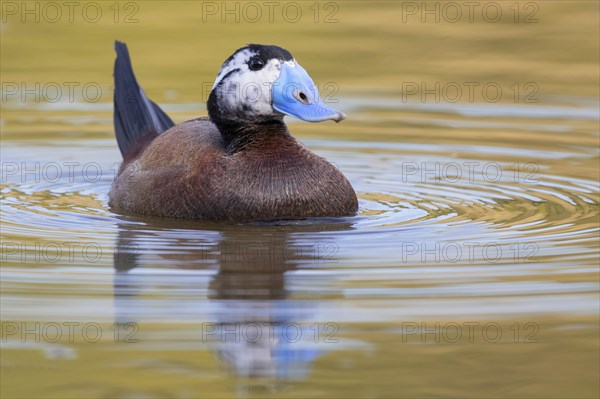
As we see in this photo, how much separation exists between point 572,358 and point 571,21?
39.5ft

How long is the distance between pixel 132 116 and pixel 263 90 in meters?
2.14

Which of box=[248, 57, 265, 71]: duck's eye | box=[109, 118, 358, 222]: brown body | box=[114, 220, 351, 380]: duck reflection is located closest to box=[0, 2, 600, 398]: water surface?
box=[114, 220, 351, 380]: duck reflection

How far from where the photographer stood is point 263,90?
830 cm

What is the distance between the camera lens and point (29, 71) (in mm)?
13820

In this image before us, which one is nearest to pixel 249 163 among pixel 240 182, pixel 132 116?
pixel 240 182

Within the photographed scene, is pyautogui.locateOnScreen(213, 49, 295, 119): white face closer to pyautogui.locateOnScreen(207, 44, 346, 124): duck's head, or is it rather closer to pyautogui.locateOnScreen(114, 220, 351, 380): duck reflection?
pyautogui.locateOnScreen(207, 44, 346, 124): duck's head

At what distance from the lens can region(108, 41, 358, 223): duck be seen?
26.9 ft

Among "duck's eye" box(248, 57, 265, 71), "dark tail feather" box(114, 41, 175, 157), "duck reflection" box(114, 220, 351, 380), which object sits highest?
"duck's eye" box(248, 57, 265, 71)

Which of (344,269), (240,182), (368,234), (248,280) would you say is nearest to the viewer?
(248,280)

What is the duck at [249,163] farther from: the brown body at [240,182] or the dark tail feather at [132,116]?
the dark tail feather at [132,116]

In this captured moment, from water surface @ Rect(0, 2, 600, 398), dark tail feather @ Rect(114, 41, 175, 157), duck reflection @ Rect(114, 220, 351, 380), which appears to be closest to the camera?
water surface @ Rect(0, 2, 600, 398)

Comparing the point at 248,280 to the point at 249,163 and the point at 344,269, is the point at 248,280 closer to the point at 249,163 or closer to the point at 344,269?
the point at 344,269

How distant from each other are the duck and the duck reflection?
0.16 meters

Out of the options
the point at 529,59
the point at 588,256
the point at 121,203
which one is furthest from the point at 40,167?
the point at 529,59
